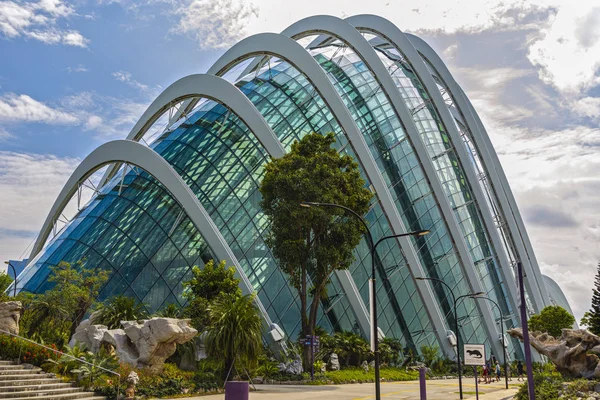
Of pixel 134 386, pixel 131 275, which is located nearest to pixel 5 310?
pixel 134 386

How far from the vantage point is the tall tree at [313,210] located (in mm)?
31797

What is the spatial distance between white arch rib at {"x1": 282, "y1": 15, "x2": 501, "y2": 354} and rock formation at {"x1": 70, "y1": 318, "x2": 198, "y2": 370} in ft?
100

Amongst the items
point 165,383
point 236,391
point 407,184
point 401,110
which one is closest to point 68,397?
point 165,383

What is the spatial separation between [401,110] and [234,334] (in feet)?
100

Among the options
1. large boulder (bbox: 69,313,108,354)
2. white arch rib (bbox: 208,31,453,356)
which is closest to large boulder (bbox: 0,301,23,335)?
large boulder (bbox: 69,313,108,354)

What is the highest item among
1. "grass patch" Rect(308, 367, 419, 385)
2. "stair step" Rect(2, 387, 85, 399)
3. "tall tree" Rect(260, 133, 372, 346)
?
"tall tree" Rect(260, 133, 372, 346)

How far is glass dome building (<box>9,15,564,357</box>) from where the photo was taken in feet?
131

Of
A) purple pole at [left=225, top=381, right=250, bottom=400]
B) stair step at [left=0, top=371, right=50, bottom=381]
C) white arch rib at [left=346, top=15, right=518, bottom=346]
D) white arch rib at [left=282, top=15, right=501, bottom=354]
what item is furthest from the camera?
white arch rib at [left=346, top=15, right=518, bottom=346]

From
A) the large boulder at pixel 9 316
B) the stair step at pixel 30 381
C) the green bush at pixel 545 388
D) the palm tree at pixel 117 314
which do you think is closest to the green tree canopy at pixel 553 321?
the green bush at pixel 545 388

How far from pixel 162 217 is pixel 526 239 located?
4238 centimetres

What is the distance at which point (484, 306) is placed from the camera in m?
50.6

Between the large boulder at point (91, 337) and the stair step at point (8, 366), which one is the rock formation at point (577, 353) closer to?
the large boulder at point (91, 337)

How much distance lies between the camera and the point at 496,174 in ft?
194

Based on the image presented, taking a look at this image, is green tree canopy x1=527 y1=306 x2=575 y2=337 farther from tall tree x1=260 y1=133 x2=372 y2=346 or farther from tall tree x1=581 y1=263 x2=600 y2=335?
tall tree x1=260 y1=133 x2=372 y2=346
